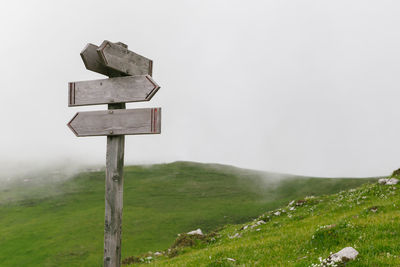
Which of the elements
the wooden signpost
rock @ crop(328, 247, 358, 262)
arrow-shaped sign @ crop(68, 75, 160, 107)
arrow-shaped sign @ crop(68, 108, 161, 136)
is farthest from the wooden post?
rock @ crop(328, 247, 358, 262)

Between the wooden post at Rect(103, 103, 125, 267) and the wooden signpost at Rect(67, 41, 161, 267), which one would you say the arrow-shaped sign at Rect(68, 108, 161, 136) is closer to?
the wooden signpost at Rect(67, 41, 161, 267)

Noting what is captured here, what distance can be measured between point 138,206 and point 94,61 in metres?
79.5

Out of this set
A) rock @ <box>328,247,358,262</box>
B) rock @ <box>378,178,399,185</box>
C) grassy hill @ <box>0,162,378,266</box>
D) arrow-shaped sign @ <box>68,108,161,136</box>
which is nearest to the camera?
arrow-shaped sign @ <box>68,108,161,136</box>

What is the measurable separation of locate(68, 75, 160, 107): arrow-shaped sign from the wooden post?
47.1 inches

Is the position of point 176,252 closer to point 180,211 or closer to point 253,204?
point 180,211

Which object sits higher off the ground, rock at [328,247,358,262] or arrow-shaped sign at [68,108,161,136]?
arrow-shaped sign at [68,108,161,136]

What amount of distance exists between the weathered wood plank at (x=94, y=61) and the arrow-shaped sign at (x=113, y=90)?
0.34 metres

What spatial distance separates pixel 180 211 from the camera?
7738cm

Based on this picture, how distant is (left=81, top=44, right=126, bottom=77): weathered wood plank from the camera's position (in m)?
9.30

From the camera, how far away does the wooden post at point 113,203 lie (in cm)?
889

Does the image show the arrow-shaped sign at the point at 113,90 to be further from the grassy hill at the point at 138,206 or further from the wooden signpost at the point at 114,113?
the grassy hill at the point at 138,206

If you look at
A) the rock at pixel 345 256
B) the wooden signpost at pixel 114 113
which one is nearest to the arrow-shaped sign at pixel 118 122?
the wooden signpost at pixel 114 113

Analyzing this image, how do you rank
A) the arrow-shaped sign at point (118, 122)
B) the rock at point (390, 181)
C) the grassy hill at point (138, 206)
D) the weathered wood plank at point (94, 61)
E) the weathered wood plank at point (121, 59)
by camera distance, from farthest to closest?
1. the grassy hill at point (138, 206)
2. the rock at point (390, 181)
3. the weathered wood plank at point (94, 61)
4. the weathered wood plank at point (121, 59)
5. the arrow-shaped sign at point (118, 122)

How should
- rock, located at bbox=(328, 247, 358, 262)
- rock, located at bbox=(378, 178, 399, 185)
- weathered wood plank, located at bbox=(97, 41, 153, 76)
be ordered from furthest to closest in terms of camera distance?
rock, located at bbox=(378, 178, 399, 185) < rock, located at bbox=(328, 247, 358, 262) < weathered wood plank, located at bbox=(97, 41, 153, 76)
